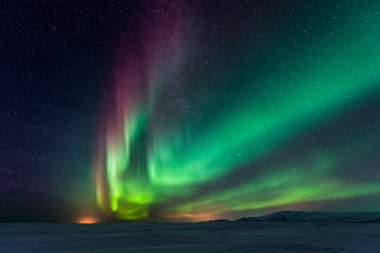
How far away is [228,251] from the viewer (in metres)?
11.1

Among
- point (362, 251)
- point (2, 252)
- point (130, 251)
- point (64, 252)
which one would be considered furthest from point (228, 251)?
point (2, 252)

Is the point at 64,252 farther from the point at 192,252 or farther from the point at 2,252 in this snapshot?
the point at 192,252

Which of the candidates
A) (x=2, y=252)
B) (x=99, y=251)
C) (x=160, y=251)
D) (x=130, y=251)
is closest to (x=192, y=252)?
(x=160, y=251)

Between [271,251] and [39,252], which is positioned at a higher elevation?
[39,252]

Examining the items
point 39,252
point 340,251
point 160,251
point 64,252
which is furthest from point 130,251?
point 340,251

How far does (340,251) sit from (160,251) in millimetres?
5779

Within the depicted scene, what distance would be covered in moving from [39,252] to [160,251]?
3873 mm

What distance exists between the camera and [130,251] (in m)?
11.5

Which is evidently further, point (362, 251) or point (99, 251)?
point (99, 251)

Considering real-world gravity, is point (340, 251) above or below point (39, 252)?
below

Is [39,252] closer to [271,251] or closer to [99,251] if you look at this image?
[99,251]

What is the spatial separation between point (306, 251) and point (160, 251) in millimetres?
4697

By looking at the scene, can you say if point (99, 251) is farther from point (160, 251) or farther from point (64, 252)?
point (160, 251)

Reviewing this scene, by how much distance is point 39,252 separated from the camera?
36.2ft
